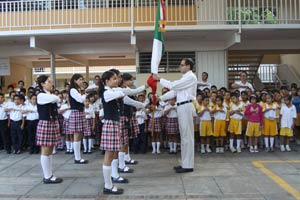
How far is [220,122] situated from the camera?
33.0 ft

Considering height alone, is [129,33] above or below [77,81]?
above

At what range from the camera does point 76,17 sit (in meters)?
14.0

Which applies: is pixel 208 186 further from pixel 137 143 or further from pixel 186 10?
pixel 186 10

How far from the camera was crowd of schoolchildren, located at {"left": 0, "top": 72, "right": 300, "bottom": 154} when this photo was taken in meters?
10.1

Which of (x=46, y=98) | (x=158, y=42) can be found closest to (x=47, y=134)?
(x=46, y=98)

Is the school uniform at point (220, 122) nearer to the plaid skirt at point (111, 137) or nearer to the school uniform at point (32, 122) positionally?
the plaid skirt at point (111, 137)

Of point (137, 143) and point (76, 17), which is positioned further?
point (76, 17)

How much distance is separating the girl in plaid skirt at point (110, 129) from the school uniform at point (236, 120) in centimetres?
447

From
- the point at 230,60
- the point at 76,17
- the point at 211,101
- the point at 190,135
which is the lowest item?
the point at 190,135

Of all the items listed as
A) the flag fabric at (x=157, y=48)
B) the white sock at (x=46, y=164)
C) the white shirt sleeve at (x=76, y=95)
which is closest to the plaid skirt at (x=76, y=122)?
the white shirt sleeve at (x=76, y=95)

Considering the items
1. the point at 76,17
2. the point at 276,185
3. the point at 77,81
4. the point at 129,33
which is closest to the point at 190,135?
the point at 276,185

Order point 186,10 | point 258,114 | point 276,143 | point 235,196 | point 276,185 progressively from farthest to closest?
1. point 186,10
2. point 276,143
3. point 258,114
4. point 276,185
5. point 235,196

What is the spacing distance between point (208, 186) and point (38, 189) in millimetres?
2771

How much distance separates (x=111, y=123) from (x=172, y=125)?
399cm
